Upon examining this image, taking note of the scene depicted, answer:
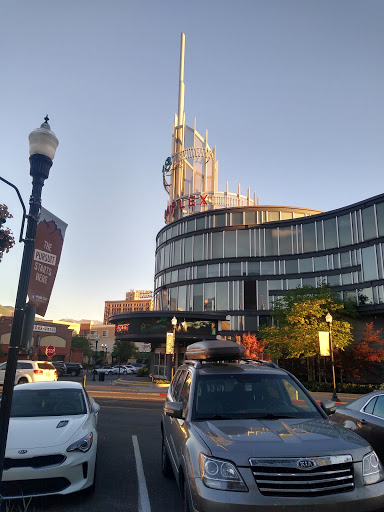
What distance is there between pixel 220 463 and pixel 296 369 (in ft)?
114

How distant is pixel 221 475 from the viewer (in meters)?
3.30

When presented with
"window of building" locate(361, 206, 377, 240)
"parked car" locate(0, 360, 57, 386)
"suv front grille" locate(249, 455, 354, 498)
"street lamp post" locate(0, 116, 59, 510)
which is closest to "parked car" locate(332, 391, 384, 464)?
"suv front grille" locate(249, 455, 354, 498)

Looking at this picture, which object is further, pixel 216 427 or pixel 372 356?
pixel 372 356

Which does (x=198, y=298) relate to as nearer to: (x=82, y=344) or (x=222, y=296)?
(x=222, y=296)

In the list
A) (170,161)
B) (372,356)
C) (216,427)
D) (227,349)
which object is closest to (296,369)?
(372,356)

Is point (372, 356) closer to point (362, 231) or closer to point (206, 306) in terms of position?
point (362, 231)

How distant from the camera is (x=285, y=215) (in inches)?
1777

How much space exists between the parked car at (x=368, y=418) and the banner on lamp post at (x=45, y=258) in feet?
17.6

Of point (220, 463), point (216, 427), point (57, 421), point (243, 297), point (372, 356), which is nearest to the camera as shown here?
point (220, 463)

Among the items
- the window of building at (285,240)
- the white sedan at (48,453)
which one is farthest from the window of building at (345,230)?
the white sedan at (48,453)

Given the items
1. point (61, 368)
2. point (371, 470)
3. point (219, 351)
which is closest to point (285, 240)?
point (61, 368)

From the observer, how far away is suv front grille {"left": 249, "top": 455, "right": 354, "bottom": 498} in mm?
3172

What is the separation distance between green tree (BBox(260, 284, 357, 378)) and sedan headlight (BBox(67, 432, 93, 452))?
24829mm

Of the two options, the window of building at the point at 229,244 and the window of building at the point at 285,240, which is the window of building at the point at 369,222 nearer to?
the window of building at the point at 285,240
